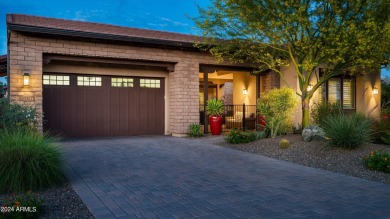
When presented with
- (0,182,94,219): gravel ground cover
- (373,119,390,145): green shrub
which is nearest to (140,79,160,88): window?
(373,119,390,145): green shrub

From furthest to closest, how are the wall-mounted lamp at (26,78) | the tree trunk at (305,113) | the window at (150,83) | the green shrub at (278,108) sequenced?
the window at (150,83), the tree trunk at (305,113), the green shrub at (278,108), the wall-mounted lamp at (26,78)

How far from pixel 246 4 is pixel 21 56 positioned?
7.03m

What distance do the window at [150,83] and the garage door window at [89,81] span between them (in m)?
1.73

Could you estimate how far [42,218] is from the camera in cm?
390

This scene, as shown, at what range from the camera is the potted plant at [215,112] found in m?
13.2

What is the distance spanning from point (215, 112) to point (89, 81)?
5.05 metres

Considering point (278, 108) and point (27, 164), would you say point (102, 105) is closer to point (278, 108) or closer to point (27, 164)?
point (278, 108)

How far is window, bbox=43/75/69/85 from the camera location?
1177cm

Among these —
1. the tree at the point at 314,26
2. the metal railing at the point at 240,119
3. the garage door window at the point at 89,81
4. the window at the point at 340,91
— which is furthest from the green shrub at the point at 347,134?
the garage door window at the point at 89,81

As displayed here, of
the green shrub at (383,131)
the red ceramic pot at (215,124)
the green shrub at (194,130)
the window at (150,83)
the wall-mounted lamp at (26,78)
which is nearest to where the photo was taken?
the green shrub at (383,131)

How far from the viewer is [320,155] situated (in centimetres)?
802

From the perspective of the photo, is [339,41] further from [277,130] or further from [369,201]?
[369,201]

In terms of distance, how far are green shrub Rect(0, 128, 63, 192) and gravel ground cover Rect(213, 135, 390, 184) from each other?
5.32 m

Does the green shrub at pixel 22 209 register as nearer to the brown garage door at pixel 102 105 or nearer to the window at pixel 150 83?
the brown garage door at pixel 102 105
